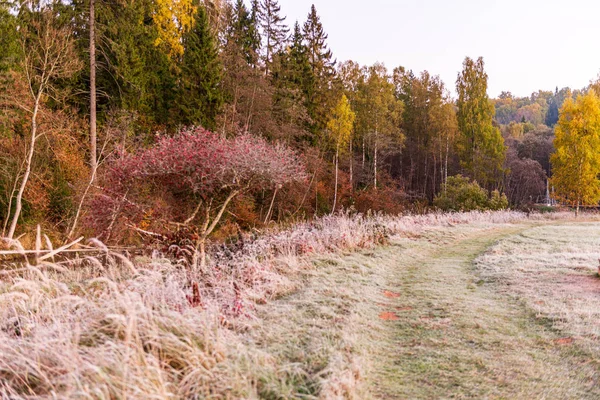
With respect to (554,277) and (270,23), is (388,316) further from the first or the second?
(270,23)

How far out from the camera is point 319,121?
92.5ft

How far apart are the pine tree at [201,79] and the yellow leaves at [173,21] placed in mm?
2918

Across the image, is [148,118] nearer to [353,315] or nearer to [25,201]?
[25,201]

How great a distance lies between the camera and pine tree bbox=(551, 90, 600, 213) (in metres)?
24.7

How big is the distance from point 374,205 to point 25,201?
A: 19.8 m

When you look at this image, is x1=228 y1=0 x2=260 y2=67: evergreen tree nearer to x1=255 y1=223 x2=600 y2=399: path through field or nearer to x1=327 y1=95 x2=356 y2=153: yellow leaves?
x1=327 y1=95 x2=356 y2=153: yellow leaves

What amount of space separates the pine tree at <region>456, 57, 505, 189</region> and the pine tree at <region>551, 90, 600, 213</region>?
459 centimetres

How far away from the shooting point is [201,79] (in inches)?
820

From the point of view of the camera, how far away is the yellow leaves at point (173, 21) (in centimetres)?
2283

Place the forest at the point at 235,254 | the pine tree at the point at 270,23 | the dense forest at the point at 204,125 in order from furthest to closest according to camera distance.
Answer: the pine tree at the point at 270,23, the dense forest at the point at 204,125, the forest at the point at 235,254

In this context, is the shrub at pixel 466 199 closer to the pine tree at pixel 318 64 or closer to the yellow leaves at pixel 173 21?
the pine tree at pixel 318 64

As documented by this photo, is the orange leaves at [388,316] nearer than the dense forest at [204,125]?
Yes

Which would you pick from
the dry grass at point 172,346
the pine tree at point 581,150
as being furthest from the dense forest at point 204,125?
the dry grass at point 172,346

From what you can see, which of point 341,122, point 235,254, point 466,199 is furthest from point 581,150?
point 235,254
